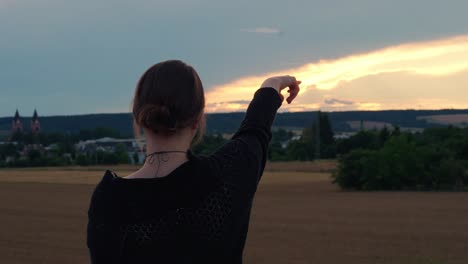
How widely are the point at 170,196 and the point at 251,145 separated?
1.43ft

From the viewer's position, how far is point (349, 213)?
45344 mm

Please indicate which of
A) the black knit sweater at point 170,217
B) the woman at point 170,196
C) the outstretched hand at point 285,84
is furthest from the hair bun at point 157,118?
the outstretched hand at point 285,84

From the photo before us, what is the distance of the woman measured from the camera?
2.37m

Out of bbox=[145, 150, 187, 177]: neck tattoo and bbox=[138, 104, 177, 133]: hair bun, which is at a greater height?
bbox=[138, 104, 177, 133]: hair bun

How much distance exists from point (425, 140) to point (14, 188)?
40981mm

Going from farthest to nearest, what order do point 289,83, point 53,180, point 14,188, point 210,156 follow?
1. point 53,180
2. point 14,188
3. point 289,83
4. point 210,156

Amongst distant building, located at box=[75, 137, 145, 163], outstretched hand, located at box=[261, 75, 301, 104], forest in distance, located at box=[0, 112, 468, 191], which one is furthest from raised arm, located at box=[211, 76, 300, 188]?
distant building, located at box=[75, 137, 145, 163]

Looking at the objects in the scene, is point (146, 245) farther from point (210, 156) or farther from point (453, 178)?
point (453, 178)

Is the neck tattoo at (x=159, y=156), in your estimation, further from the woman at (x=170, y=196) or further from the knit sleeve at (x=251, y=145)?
the knit sleeve at (x=251, y=145)

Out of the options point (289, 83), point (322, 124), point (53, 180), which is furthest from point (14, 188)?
point (289, 83)

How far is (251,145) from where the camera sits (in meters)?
2.71

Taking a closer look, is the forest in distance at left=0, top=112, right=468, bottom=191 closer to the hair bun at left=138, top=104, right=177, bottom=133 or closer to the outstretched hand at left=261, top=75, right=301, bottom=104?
the outstretched hand at left=261, top=75, right=301, bottom=104

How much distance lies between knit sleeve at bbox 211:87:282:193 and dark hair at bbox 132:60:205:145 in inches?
8.3

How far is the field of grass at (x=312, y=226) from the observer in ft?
81.6
